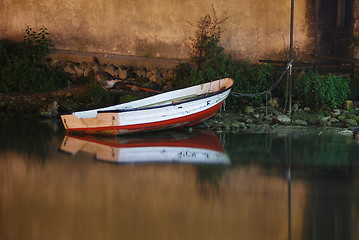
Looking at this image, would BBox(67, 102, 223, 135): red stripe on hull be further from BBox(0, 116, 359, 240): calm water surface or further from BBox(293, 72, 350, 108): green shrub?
BBox(293, 72, 350, 108): green shrub

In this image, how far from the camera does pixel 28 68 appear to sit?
62.8ft

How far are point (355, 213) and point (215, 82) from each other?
320 inches

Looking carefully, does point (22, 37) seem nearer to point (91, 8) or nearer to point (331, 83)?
point (91, 8)

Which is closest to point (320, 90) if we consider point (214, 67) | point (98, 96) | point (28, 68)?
point (214, 67)

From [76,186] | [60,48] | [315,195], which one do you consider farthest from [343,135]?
[60,48]

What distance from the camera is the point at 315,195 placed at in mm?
10688

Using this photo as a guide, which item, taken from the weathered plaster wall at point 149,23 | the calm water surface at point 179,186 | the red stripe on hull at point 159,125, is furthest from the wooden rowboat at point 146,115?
the weathered plaster wall at point 149,23

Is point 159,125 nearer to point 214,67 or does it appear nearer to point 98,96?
point 98,96

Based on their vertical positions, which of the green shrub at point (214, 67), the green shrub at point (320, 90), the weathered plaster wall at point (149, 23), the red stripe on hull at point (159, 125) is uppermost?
the weathered plaster wall at point (149, 23)

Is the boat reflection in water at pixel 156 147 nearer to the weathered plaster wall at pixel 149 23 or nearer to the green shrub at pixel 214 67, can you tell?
the green shrub at pixel 214 67

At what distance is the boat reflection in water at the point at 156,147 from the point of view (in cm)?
1332

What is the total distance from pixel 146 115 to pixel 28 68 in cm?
A: 517

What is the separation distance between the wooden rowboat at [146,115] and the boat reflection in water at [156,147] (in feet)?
0.69

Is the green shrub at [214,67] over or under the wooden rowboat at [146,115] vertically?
over
